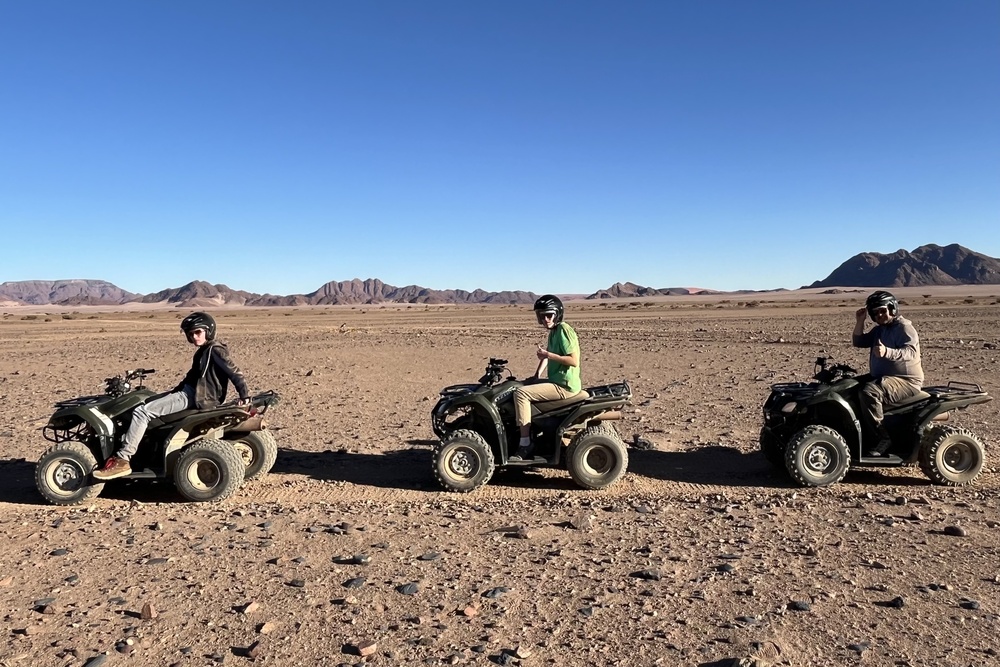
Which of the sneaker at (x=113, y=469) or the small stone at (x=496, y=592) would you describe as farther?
the sneaker at (x=113, y=469)

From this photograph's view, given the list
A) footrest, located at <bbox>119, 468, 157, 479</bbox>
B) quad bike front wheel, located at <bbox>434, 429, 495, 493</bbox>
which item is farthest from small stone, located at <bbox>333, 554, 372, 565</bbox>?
footrest, located at <bbox>119, 468, 157, 479</bbox>

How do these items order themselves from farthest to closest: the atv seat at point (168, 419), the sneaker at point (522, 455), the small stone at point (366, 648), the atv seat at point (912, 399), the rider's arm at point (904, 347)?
the sneaker at point (522, 455) < the atv seat at point (912, 399) < the rider's arm at point (904, 347) < the atv seat at point (168, 419) < the small stone at point (366, 648)

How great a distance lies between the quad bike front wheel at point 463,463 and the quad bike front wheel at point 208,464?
6.81ft

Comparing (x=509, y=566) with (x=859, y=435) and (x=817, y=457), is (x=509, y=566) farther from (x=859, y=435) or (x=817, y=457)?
(x=859, y=435)

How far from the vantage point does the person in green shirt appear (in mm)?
7316

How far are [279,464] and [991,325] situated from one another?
32.9 metres

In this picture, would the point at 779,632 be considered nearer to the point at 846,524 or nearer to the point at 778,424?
the point at 846,524

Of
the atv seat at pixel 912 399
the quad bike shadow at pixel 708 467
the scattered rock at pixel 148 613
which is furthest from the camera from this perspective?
the quad bike shadow at pixel 708 467

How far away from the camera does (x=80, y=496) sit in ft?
22.5

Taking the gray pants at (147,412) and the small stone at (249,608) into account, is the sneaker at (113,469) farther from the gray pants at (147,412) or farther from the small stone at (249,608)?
the small stone at (249,608)

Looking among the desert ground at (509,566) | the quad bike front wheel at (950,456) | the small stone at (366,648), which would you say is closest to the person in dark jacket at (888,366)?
the quad bike front wheel at (950,456)

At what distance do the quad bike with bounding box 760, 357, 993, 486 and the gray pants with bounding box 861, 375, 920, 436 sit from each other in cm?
7

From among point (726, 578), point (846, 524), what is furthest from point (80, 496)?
point (846, 524)

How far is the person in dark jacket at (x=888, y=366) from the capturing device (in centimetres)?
721
